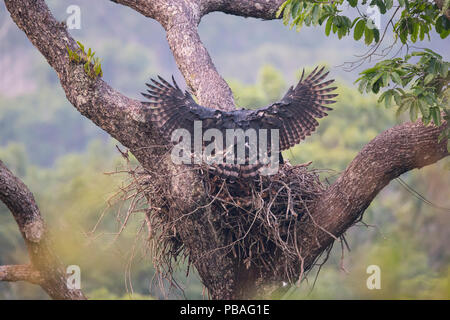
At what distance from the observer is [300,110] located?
4.61 meters

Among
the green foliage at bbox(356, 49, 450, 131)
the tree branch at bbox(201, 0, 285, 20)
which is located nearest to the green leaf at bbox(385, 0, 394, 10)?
the green foliage at bbox(356, 49, 450, 131)

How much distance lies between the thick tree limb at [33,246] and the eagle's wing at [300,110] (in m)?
1.92

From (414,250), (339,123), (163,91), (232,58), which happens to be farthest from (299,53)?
(163,91)

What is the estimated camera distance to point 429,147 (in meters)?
3.72

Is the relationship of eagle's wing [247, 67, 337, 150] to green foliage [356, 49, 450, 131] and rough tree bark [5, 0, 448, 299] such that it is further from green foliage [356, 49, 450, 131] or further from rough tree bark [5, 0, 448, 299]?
green foliage [356, 49, 450, 131]

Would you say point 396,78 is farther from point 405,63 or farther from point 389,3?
point 389,3

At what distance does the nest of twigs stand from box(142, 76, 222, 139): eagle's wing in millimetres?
435

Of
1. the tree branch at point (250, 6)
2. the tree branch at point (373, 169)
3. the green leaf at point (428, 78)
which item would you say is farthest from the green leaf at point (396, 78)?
the tree branch at point (250, 6)

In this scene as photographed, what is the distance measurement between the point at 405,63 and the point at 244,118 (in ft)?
4.43

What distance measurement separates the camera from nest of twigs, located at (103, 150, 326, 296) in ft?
13.2

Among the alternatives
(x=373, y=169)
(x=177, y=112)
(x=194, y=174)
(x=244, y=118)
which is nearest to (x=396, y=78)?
(x=373, y=169)

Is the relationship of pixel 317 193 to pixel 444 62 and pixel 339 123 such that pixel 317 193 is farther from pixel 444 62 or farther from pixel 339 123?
pixel 339 123

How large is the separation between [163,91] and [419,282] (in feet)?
26.8
